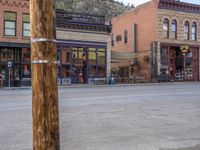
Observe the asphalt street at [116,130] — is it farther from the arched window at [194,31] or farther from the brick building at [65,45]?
the arched window at [194,31]

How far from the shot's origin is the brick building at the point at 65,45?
1383 inches

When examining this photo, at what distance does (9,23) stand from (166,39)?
21342mm

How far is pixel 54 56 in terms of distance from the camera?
3100 mm

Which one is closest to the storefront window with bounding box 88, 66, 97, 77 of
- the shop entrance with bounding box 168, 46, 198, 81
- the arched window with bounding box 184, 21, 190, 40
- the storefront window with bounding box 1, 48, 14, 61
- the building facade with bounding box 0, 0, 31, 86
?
the building facade with bounding box 0, 0, 31, 86

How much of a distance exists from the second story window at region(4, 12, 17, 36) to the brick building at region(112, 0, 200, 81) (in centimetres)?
1883

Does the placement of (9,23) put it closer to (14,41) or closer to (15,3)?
(14,41)

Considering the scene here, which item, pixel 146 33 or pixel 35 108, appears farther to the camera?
pixel 146 33

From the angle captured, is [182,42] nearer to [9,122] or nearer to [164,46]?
[164,46]

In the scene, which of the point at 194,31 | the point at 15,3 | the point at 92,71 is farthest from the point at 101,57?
the point at 194,31

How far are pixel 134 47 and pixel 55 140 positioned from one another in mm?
47535

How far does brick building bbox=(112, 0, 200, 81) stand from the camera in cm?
4550

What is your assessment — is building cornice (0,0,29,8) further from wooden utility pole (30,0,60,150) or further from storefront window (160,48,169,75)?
wooden utility pole (30,0,60,150)

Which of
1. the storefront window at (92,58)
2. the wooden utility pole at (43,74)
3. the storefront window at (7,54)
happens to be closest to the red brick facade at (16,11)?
the storefront window at (7,54)

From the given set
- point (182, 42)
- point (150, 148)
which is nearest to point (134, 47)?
point (182, 42)
